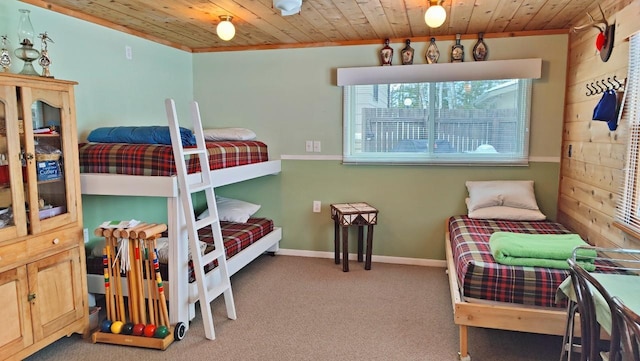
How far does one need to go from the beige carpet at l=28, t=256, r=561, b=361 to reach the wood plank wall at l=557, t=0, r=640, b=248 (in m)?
0.91

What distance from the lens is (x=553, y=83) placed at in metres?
3.66

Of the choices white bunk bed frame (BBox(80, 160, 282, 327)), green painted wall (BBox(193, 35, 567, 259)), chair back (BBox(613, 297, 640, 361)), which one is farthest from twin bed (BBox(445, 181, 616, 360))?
white bunk bed frame (BBox(80, 160, 282, 327))

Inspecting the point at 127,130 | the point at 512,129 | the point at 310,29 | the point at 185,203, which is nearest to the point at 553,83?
the point at 512,129

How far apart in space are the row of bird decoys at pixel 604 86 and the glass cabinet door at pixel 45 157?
3325 millimetres

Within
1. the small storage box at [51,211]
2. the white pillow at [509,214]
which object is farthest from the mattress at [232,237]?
the white pillow at [509,214]

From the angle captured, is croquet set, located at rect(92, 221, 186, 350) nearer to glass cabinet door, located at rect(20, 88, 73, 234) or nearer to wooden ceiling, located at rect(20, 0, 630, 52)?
glass cabinet door, located at rect(20, 88, 73, 234)

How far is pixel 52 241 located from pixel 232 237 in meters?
1.40

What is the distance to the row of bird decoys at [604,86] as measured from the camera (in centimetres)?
259

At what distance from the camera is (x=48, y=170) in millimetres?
2422

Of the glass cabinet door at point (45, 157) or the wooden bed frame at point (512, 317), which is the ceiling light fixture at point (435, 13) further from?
the glass cabinet door at point (45, 157)

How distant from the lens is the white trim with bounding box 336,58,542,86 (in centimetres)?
363

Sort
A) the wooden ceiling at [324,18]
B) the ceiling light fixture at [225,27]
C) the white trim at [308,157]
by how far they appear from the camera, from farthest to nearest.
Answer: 1. the white trim at [308,157]
2. the ceiling light fixture at [225,27]
3. the wooden ceiling at [324,18]

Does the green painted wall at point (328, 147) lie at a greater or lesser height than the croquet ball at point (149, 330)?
greater

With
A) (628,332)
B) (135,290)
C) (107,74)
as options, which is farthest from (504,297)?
(107,74)
